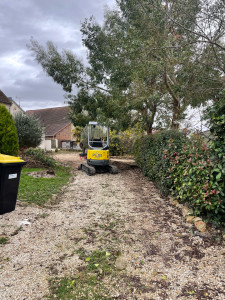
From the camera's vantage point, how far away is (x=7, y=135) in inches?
390

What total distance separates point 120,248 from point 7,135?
824cm

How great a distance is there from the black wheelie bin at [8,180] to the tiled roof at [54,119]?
24.3m

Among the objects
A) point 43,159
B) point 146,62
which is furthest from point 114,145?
point 146,62

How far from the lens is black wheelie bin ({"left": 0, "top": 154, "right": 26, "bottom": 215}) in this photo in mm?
3606

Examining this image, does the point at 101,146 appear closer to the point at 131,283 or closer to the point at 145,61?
the point at 145,61

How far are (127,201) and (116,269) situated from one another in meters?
3.14

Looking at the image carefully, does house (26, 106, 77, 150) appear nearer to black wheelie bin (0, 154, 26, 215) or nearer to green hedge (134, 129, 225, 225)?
green hedge (134, 129, 225, 225)

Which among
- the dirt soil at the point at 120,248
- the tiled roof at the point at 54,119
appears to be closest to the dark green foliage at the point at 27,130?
the dirt soil at the point at 120,248

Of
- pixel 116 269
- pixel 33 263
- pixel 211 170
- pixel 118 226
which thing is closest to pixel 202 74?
pixel 211 170

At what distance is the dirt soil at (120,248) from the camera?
261 centimetres

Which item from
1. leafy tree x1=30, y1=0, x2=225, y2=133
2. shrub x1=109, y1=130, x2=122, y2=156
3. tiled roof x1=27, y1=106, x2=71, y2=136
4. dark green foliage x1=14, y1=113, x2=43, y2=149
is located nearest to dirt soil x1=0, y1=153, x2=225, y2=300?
leafy tree x1=30, y1=0, x2=225, y2=133

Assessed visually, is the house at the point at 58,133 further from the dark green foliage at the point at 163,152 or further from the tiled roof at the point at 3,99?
the dark green foliage at the point at 163,152

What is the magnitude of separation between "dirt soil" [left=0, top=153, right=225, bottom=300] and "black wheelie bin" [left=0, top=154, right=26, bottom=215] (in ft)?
1.69

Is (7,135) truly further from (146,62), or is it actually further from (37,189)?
(146,62)
